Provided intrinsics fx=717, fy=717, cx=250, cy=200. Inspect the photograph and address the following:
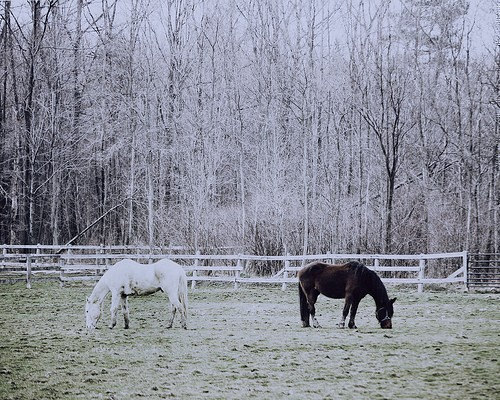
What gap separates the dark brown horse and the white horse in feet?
7.71

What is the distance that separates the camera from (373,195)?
113 ft

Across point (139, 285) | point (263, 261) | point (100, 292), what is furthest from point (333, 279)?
point (263, 261)

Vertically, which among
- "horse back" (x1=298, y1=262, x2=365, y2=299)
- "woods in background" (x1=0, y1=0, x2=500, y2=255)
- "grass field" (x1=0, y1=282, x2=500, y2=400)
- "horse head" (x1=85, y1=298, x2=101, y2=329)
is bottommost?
"grass field" (x1=0, y1=282, x2=500, y2=400)

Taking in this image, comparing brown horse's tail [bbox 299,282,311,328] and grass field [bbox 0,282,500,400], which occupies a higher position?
brown horse's tail [bbox 299,282,311,328]

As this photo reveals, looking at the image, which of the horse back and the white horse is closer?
the horse back

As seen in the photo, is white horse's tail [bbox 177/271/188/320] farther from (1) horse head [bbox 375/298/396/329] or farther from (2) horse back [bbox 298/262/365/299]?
(1) horse head [bbox 375/298/396/329]

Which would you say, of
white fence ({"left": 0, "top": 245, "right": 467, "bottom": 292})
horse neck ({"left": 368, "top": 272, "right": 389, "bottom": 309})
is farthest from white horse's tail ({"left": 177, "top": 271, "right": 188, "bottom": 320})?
white fence ({"left": 0, "top": 245, "right": 467, "bottom": 292})

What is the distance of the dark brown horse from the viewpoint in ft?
42.8

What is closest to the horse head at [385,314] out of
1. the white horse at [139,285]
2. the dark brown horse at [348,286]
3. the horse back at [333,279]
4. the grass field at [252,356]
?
the dark brown horse at [348,286]

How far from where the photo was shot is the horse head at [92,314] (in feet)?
44.1

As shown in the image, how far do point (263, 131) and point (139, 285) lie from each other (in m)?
22.2

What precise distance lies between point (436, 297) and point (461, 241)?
799cm

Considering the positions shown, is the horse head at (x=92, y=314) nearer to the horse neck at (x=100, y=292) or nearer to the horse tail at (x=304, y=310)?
the horse neck at (x=100, y=292)

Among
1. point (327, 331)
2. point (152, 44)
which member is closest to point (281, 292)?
point (327, 331)
